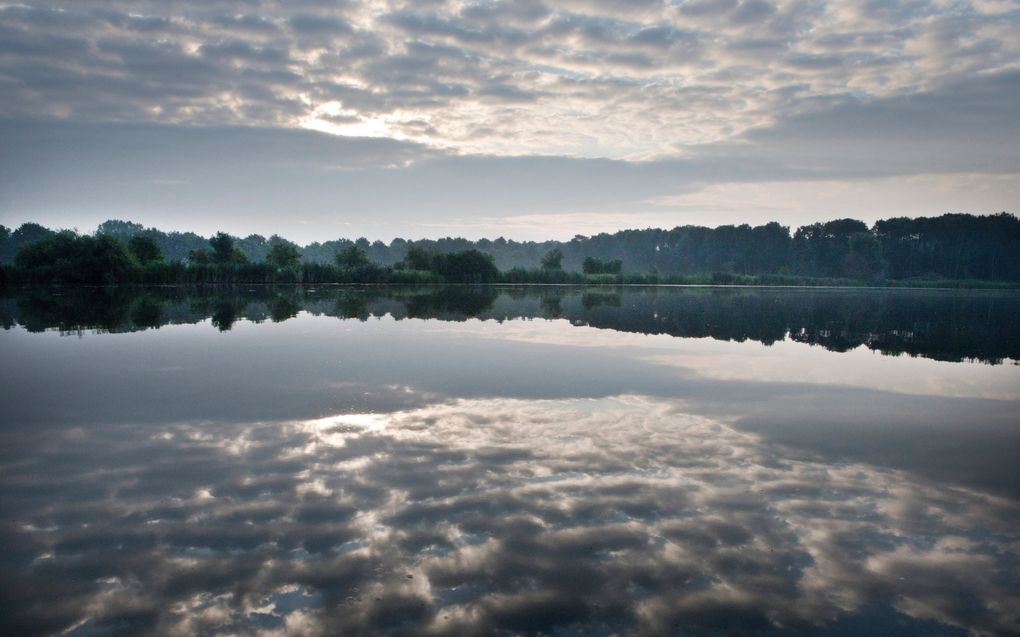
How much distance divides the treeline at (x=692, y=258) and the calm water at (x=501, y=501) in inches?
2497

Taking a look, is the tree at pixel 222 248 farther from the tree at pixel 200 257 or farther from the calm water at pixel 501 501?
the calm water at pixel 501 501

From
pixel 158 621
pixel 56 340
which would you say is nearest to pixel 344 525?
pixel 158 621

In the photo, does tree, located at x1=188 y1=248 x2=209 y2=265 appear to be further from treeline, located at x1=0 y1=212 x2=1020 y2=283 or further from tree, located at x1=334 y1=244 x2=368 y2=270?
tree, located at x1=334 y1=244 x2=368 y2=270

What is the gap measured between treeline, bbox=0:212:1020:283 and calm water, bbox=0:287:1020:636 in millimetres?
63434

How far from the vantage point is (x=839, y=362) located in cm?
1655

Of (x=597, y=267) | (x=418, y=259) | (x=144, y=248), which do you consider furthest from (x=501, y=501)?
(x=597, y=267)

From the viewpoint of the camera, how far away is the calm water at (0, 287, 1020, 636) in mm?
4242

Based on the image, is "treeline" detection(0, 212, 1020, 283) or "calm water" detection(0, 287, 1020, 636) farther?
"treeline" detection(0, 212, 1020, 283)

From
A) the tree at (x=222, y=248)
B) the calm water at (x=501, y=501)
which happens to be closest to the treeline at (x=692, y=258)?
the tree at (x=222, y=248)

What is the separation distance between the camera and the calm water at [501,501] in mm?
4242

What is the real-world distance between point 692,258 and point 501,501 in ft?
571

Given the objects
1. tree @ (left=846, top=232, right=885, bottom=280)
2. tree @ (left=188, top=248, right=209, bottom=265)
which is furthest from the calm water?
tree @ (left=846, top=232, right=885, bottom=280)

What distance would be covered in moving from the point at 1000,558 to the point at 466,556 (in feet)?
15.7

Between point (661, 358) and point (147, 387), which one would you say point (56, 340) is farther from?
point (661, 358)
